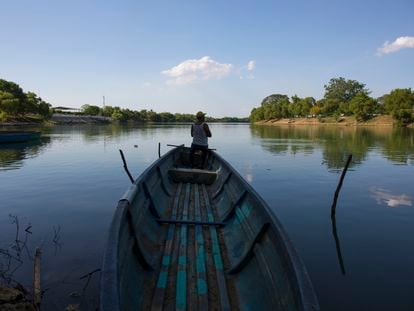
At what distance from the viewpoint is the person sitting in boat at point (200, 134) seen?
12.9 m

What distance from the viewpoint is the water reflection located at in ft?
43.0

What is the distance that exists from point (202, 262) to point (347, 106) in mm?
124401

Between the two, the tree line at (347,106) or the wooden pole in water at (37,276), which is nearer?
the wooden pole in water at (37,276)

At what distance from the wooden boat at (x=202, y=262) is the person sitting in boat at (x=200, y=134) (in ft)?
19.0

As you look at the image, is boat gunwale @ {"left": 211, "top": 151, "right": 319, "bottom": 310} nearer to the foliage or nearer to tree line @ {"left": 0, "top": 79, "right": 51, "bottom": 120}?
tree line @ {"left": 0, "top": 79, "right": 51, "bottom": 120}

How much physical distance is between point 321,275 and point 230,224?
2529 mm

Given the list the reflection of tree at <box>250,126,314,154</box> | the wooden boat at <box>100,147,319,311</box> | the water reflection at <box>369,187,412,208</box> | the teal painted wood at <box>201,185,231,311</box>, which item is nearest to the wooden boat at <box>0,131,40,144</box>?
the reflection of tree at <box>250,126,314,154</box>

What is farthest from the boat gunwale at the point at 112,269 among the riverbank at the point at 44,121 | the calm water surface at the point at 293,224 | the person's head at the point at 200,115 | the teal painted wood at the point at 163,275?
the riverbank at the point at 44,121

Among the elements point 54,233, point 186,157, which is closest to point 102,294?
point 54,233

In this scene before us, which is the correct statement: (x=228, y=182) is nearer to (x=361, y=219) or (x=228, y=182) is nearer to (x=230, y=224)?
(x=230, y=224)

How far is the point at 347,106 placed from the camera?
4555 inches

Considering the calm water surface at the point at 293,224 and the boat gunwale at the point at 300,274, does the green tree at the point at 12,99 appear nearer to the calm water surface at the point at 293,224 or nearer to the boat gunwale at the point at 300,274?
the calm water surface at the point at 293,224

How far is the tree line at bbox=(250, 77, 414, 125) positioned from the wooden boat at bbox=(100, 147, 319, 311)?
95.0 m

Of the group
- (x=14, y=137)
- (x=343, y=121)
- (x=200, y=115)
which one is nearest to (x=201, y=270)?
(x=200, y=115)
